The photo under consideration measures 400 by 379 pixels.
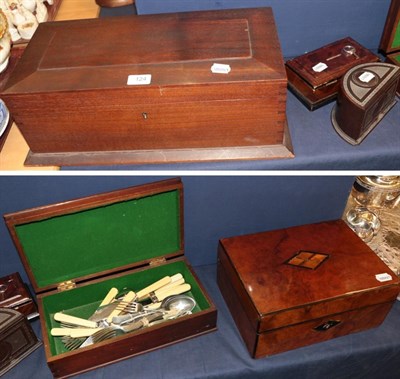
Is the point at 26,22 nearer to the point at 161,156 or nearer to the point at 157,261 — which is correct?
the point at 161,156

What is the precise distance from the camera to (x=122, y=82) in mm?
801

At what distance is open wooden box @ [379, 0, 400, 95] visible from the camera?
102 cm

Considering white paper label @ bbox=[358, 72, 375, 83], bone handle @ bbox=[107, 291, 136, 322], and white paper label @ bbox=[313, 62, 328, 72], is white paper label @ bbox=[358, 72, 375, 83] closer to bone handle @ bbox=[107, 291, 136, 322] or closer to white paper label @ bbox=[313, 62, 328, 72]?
white paper label @ bbox=[313, 62, 328, 72]

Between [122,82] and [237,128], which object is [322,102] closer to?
[237,128]

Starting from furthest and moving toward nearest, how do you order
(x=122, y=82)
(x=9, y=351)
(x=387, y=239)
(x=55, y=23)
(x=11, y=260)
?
(x=387, y=239) → (x=11, y=260) → (x=9, y=351) → (x=55, y=23) → (x=122, y=82)

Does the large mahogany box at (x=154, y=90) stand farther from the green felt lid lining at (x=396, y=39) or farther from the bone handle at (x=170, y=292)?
the bone handle at (x=170, y=292)

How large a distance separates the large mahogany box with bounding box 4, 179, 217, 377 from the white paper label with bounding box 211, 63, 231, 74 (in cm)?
35

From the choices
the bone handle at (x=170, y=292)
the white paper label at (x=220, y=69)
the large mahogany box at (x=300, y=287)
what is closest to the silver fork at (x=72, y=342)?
the bone handle at (x=170, y=292)

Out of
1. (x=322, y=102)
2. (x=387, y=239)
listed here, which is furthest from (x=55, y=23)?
(x=387, y=239)

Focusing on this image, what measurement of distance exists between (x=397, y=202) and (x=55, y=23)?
113 centimetres

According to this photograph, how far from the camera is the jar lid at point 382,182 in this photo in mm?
1216

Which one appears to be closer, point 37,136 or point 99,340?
point 37,136

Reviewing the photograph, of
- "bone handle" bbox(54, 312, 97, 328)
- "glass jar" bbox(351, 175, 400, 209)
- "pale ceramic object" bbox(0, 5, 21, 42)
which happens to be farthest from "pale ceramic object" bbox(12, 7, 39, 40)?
"glass jar" bbox(351, 175, 400, 209)

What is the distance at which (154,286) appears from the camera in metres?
1.25
